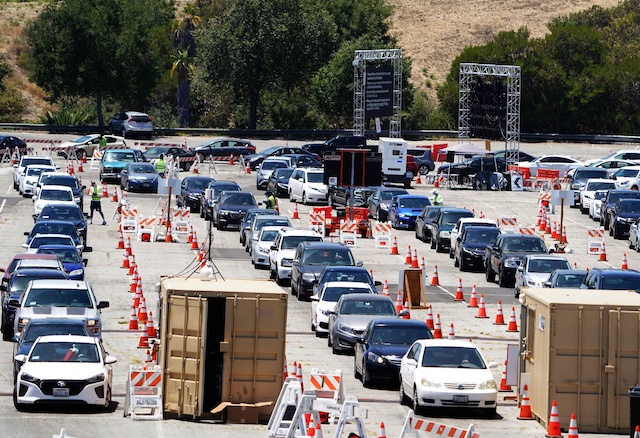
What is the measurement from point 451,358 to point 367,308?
231 inches

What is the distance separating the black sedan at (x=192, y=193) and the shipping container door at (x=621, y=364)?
33104 millimetres

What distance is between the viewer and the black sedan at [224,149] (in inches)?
2904

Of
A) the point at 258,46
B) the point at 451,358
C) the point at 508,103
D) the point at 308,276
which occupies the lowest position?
the point at 451,358

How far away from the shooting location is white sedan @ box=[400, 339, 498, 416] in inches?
944

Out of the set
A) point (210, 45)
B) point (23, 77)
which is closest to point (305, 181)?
point (210, 45)

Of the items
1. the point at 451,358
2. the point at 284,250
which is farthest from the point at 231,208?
the point at 451,358

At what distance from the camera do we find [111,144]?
75.8 m

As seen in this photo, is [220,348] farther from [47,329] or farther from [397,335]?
[397,335]

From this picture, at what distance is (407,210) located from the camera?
53219 mm

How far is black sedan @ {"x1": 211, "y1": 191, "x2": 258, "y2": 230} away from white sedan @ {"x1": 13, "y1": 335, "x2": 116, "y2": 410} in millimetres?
26314

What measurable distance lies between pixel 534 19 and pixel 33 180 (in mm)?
88118

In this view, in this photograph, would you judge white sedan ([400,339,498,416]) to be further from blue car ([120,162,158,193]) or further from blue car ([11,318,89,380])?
blue car ([120,162,158,193])

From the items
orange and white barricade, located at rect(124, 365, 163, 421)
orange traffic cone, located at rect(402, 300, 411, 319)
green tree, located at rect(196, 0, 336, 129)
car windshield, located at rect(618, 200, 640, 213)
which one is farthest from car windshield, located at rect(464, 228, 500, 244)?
green tree, located at rect(196, 0, 336, 129)

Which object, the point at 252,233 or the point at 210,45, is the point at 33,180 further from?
the point at 210,45
